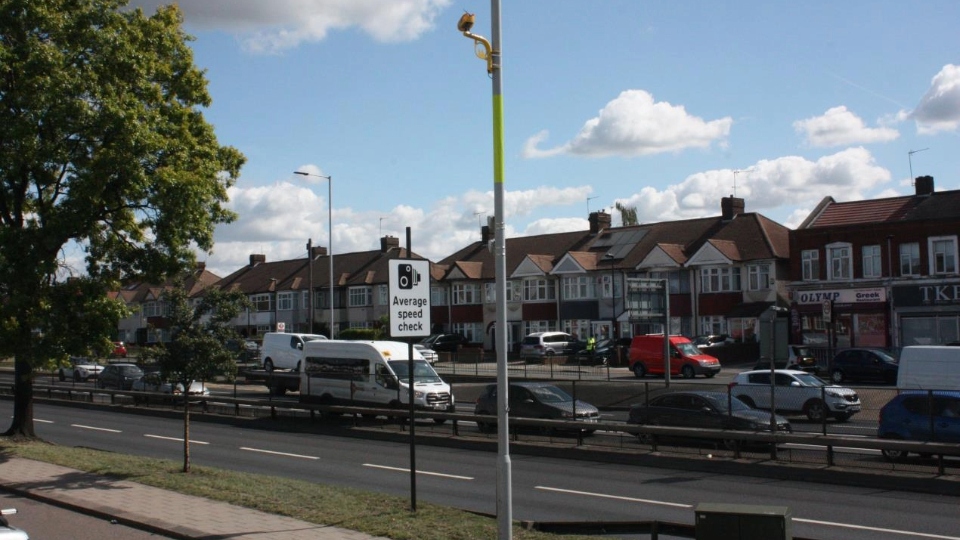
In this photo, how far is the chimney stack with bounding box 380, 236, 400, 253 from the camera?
3337 inches

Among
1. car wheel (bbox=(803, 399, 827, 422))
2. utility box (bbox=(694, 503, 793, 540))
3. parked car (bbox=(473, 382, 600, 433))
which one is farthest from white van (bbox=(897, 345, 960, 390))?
utility box (bbox=(694, 503, 793, 540))

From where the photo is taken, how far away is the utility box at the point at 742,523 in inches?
292

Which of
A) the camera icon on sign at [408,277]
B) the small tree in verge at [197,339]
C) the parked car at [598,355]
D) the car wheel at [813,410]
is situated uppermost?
the camera icon on sign at [408,277]

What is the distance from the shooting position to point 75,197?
19.0 metres

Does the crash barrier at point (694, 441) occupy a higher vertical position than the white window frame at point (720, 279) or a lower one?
lower

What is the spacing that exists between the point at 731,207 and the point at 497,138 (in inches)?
2246

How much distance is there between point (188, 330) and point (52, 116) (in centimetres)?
576

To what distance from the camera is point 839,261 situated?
53.2 meters

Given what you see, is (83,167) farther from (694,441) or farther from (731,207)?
(731,207)

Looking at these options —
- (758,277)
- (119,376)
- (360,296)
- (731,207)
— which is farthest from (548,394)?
(360,296)

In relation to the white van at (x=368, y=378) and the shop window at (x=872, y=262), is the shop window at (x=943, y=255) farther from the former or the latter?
the white van at (x=368, y=378)

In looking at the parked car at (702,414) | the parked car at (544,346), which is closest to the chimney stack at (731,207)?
the parked car at (544,346)

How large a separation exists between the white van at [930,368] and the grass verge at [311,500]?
17.4 m

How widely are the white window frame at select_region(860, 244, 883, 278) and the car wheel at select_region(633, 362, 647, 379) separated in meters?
15.8
